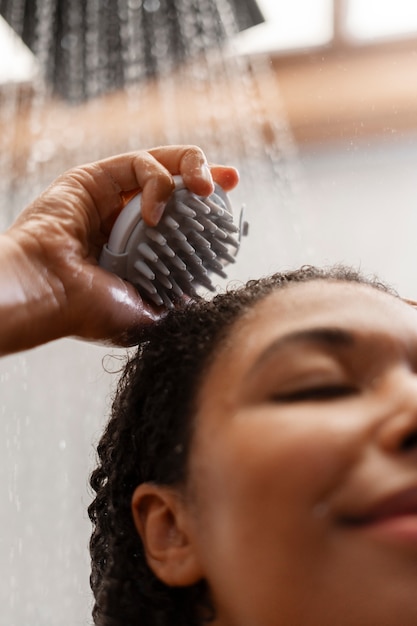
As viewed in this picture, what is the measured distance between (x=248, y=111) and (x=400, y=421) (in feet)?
6.39

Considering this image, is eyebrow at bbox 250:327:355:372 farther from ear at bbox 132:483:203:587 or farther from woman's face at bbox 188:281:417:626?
ear at bbox 132:483:203:587

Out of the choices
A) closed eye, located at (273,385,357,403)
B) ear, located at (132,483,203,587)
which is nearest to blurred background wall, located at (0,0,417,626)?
ear, located at (132,483,203,587)

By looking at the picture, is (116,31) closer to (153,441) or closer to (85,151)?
(85,151)

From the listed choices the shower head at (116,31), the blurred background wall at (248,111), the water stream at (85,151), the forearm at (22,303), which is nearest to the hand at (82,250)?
the forearm at (22,303)

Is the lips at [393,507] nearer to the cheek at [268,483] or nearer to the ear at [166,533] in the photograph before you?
the cheek at [268,483]

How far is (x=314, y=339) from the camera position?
62cm

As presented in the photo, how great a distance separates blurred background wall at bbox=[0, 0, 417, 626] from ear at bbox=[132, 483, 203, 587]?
43.5 inches

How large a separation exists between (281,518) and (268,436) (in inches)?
2.5

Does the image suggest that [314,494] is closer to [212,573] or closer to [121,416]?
[212,573]

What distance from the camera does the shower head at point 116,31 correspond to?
2.04 meters

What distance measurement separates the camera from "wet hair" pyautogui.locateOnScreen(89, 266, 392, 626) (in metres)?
0.67

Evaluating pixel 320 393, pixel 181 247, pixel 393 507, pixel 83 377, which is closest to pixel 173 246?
pixel 181 247

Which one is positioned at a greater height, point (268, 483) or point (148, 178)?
point (148, 178)

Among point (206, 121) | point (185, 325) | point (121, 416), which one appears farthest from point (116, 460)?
point (206, 121)
